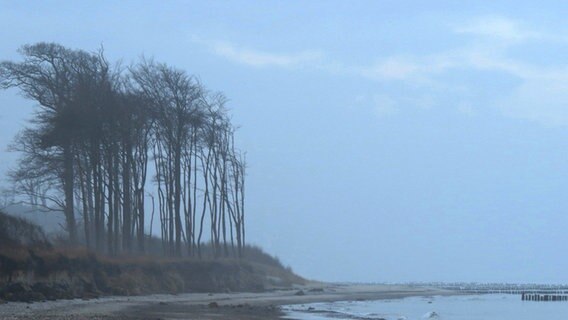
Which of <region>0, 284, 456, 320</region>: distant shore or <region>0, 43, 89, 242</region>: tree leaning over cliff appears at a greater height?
<region>0, 43, 89, 242</region>: tree leaning over cliff

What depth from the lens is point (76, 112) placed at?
181 ft

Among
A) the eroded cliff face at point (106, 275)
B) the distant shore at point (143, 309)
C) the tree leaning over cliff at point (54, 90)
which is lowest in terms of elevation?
the distant shore at point (143, 309)

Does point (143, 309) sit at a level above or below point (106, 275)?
below

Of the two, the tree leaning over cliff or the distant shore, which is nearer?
the distant shore

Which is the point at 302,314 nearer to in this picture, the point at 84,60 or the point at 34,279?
the point at 34,279

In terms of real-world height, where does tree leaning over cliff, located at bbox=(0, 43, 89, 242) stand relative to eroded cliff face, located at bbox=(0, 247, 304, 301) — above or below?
above

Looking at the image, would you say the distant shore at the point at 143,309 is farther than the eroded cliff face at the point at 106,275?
No

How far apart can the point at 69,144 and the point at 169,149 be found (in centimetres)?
1114

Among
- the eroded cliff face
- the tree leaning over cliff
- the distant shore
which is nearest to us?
the distant shore

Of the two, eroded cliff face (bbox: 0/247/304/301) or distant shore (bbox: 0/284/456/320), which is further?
eroded cliff face (bbox: 0/247/304/301)

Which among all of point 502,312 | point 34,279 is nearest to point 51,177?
point 34,279

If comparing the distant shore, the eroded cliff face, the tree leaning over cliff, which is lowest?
the distant shore

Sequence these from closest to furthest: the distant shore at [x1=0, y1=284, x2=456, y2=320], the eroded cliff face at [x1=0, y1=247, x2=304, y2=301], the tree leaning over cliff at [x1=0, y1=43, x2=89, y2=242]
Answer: the distant shore at [x1=0, y1=284, x2=456, y2=320] < the eroded cliff face at [x1=0, y1=247, x2=304, y2=301] < the tree leaning over cliff at [x1=0, y1=43, x2=89, y2=242]

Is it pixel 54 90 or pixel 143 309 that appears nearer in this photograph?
pixel 143 309
